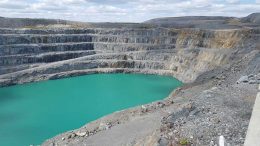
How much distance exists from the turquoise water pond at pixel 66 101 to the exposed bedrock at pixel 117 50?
11.6ft

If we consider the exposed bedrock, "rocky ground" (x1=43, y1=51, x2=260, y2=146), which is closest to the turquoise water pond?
the exposed bedrock

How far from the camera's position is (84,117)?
4047cm

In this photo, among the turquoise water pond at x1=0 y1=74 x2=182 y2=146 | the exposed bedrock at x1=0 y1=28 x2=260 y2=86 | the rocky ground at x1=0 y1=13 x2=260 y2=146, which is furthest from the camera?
the exposed bedrock at x1=0 y1=28 x2=260 y2=86

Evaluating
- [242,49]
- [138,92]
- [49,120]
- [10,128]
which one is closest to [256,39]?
[242,49]

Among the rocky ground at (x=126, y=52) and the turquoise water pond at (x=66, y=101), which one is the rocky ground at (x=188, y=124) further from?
the rocky ground at (x=126, y=52)

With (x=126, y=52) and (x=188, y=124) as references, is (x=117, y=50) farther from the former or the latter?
(x=188, y=124)

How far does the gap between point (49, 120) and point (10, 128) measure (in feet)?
14.4

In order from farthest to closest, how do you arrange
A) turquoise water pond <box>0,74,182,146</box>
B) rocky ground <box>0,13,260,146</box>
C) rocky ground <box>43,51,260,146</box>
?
rocky ground <box>0,13,260,146</box> < turquoise water pond <box>0,74,182,146</box> < rocky ground <box>43,51,260,146</box>

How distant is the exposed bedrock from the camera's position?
6606 cm

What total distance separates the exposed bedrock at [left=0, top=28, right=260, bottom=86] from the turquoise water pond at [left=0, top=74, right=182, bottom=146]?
3524 mm

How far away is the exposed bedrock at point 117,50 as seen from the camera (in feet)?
217

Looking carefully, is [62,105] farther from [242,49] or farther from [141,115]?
[242,49]

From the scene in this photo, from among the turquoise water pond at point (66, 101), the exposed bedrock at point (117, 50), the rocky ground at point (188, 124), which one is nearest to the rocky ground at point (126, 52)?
the exposed bedrock at point (117, 50)

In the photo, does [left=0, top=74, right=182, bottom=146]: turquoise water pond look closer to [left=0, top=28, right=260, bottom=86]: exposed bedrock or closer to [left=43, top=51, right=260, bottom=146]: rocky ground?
[left=0, top=28, right=260, bottom=86]: exposed bedrock
